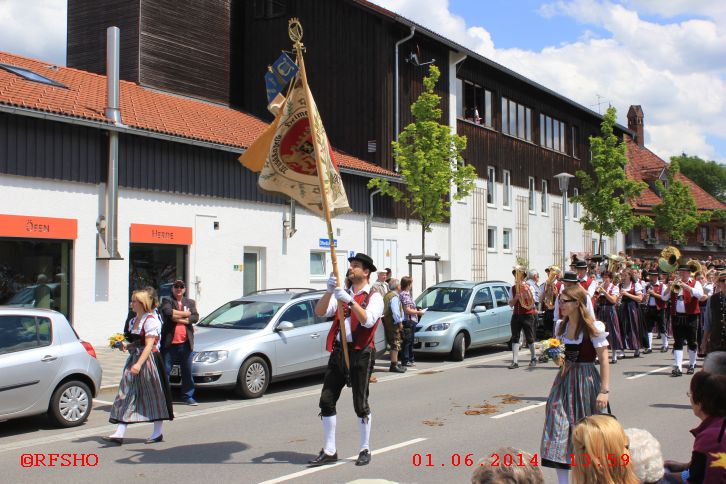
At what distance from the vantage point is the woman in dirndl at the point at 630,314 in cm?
1617

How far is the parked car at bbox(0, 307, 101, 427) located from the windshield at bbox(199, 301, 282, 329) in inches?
118

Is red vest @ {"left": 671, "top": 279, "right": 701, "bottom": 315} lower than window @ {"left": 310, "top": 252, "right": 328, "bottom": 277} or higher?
lower

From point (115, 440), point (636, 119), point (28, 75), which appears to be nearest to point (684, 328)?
point (115, 440)

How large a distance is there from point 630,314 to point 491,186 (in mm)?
16415

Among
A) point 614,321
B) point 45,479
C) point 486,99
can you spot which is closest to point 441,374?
point 614,321

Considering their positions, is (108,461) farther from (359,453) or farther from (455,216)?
(455,216)

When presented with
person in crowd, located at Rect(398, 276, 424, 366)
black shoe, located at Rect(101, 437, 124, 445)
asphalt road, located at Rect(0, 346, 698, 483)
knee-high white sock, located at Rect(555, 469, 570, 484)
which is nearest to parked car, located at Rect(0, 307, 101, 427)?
asphalt road, located at Rect(0, 346, 698, 483)

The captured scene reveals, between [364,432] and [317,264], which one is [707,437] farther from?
[317,264]

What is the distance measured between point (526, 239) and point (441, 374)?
71.9 feet

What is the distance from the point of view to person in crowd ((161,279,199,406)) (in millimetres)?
10617

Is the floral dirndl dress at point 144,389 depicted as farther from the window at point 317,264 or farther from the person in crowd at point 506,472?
the window at point 317,264

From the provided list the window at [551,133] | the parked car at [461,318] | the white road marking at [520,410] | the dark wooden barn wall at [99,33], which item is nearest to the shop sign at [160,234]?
the parked car at [461,318]

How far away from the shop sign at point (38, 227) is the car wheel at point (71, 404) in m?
6.93

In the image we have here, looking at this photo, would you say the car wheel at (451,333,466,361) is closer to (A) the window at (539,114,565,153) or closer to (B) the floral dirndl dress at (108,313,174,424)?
(B) the floral dirndl dress at (108,313,174,424)
